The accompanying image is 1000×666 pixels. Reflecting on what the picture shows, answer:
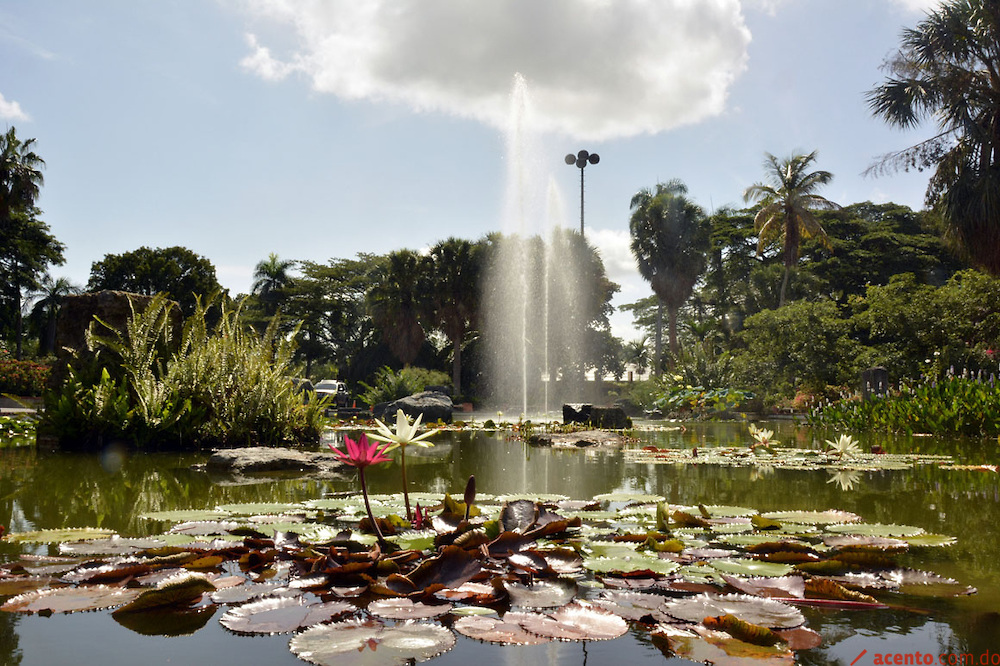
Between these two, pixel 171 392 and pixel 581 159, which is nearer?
pixel 171 392

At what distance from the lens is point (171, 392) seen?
6449 mm

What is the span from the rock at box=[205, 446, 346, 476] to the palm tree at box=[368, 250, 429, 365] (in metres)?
23.2

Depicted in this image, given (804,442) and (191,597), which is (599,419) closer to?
(804,442)

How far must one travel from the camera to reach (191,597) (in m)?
Result: 1.71

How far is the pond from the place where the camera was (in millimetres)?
1424

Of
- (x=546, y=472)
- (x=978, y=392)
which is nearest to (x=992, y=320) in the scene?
(x=978, y=392)

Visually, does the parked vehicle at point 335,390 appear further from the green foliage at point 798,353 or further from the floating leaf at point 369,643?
the floating leaf at point 369,643

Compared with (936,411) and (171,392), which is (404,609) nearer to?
(171,392)

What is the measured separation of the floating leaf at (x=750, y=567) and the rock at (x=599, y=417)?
8.09 meters

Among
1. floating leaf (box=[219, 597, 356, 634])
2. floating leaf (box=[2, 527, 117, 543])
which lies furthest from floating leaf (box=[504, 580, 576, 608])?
floating leaf (box=[2, 527, 117, 543])

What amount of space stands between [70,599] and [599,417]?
903 centimetres

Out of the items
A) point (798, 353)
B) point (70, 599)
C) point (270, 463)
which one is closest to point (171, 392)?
point (270, 463)

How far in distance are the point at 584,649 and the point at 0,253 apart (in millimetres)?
34525

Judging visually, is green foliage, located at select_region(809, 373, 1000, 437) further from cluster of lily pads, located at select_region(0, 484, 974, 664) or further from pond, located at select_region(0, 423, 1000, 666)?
cluster of lily pads, located at select_region(0, 484, 974, 664)
